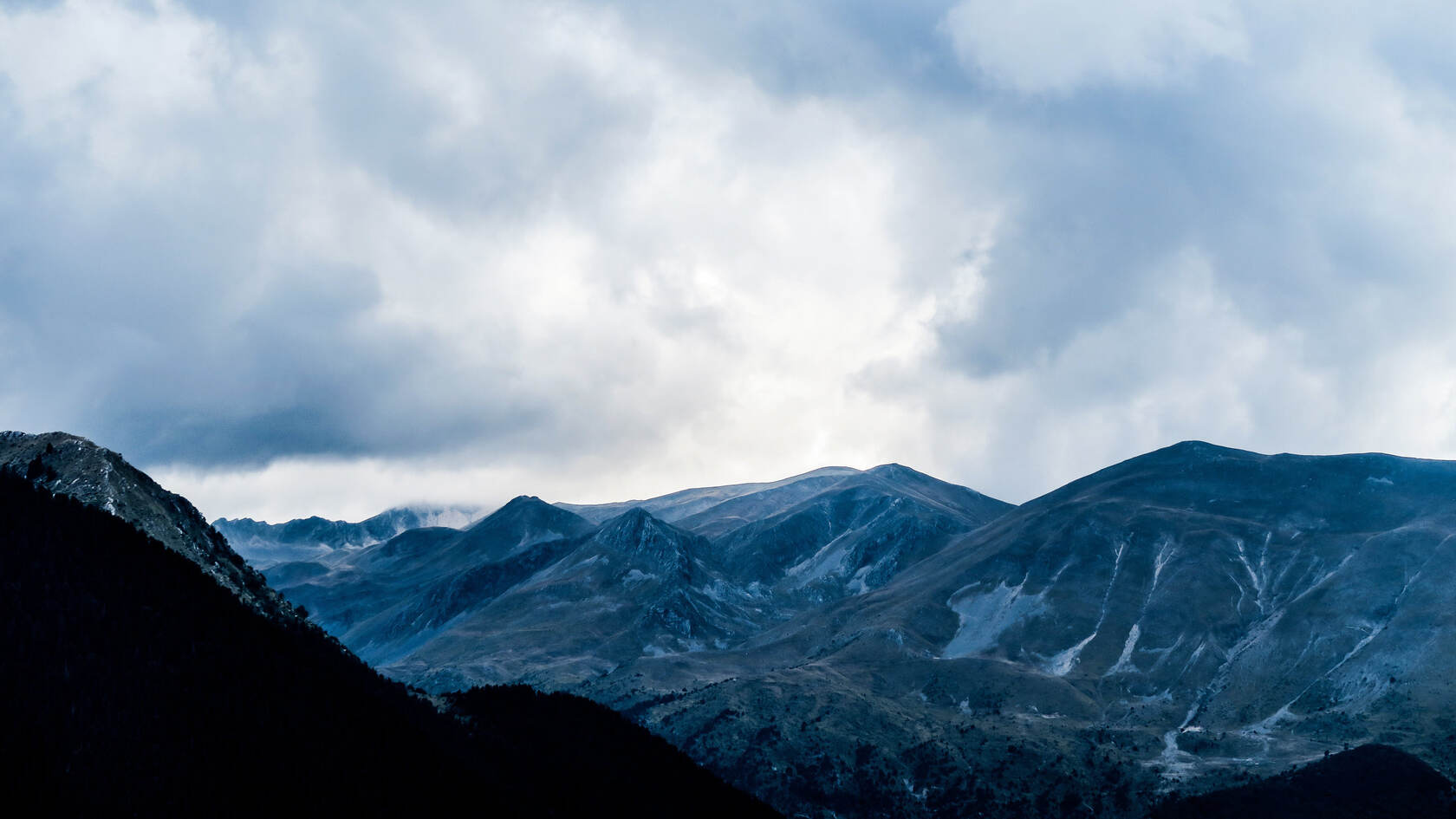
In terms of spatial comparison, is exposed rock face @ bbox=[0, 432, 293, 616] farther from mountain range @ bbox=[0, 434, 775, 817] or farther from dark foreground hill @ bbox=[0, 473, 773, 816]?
dark foreground hill @ bbox=[0, 473, 773, 816]

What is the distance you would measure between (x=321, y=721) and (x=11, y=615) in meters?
46.3

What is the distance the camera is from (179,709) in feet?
457

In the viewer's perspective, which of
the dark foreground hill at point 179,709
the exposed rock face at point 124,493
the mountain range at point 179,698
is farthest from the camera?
the exposed rock face at point 124,493

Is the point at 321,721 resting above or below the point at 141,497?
below

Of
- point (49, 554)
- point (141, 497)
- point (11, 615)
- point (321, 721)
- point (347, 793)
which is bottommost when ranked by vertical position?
point (347, 793)

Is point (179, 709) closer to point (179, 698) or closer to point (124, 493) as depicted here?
point (179, 698)

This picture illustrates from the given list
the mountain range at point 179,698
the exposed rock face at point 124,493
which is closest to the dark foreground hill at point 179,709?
the mountain range at point 179,698

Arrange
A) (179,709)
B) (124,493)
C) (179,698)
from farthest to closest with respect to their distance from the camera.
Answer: (124,493), (179,698), (179,709)

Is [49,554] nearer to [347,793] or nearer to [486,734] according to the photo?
[347,793]

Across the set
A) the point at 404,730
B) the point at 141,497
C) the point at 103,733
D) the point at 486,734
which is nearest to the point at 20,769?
the point at 103,733

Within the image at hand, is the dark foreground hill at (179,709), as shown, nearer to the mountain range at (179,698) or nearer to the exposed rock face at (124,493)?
the mountain range at (179,698)

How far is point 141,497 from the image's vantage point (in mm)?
180625

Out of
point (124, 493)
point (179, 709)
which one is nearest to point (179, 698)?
point (179, 709)

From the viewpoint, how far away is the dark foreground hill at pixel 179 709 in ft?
408
